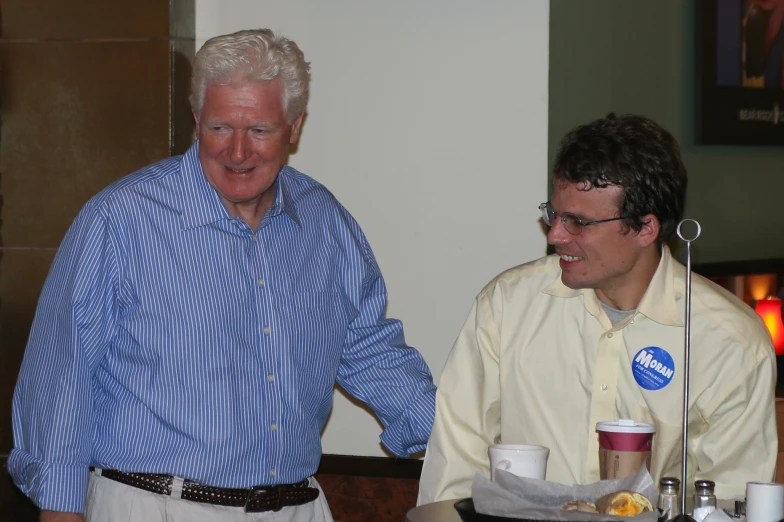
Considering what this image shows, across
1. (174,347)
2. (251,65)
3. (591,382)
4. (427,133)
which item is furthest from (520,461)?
(427,133)

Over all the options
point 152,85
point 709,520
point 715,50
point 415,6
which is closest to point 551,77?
point 415,6

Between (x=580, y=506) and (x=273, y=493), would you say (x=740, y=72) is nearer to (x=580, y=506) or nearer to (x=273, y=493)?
(x=273, y=493)

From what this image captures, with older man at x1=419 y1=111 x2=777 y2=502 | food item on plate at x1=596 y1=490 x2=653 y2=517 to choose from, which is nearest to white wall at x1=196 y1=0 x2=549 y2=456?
older man at x1=419 y1=111 x2=777 y2=502

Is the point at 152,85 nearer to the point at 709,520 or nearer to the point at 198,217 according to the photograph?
the point at 198,217

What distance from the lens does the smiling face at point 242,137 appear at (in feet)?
7.69

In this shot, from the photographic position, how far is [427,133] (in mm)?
3328

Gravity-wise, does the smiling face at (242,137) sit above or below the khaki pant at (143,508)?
above

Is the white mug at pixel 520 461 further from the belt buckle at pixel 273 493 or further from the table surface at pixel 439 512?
the belt buckle at pixel 273 493

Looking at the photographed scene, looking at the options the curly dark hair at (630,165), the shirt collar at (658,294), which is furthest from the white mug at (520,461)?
the curly dark hair at (630,165)

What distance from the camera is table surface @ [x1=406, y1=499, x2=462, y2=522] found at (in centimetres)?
186

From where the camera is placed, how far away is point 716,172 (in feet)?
15.0

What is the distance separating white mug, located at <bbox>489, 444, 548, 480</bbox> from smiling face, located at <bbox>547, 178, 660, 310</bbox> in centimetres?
51

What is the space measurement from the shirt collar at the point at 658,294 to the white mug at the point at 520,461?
0.50 m

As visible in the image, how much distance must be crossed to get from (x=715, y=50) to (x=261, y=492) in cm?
302
